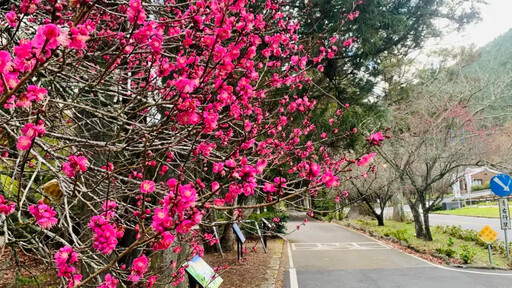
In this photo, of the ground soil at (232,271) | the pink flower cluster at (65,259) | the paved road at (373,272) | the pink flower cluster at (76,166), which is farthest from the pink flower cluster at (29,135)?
the paved road at (373,272)

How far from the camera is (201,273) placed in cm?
425

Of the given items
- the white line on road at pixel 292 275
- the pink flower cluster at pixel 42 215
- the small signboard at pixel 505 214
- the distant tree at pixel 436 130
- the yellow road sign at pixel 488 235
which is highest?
the distant tree at pixel 436 130

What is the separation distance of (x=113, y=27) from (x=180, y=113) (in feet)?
10.3

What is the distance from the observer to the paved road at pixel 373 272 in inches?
300

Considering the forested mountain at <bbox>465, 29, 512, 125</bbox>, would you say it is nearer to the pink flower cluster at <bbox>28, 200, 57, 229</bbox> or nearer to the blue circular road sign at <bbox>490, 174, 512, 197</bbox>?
the blue circular road sign at <bbox>490, 174, 512, 197</bbox>

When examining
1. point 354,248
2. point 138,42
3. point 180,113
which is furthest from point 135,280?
point 354,248

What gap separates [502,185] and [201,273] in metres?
8.50

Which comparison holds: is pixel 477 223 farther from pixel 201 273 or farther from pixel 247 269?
pixel 201 273

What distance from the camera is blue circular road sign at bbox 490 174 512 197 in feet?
30.5

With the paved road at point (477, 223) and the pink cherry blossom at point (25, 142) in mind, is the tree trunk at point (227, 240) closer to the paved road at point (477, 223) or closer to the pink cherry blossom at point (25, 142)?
the paved road at point (477, 223)

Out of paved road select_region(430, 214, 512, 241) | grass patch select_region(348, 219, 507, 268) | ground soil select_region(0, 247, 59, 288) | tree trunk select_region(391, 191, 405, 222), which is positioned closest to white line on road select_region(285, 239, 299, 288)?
grass patch select_region(348, 219, 507, 268)

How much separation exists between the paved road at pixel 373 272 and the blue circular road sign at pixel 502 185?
200cm

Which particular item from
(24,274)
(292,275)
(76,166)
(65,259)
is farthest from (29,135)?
(24,274)

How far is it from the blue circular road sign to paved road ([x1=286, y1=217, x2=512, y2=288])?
6.57 feet
